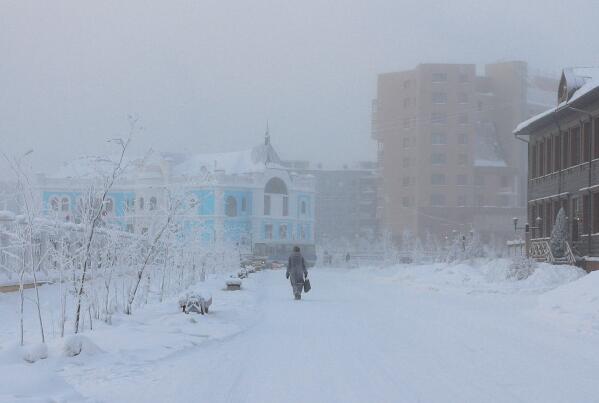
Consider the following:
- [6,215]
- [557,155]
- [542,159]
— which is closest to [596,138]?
[557,155]

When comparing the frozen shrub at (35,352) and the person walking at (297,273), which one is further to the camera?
the person walking at (297,273)

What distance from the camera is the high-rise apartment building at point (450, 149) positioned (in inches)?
3701

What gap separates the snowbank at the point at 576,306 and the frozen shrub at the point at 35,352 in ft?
31.0

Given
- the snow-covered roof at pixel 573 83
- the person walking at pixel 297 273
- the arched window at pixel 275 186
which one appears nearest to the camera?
the person walking at pixel 297 273

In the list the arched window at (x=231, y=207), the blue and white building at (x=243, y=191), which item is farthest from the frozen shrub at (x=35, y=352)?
the arched window at (x=231, y=207)

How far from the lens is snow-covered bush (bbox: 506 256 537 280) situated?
101 feet

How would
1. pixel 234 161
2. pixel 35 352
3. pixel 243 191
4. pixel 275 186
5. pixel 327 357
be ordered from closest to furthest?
pixel 35 352, pixel 327 357, pixel 243 191, pixel 275 186, pixel 234 161

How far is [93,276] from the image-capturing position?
14789 millimetres

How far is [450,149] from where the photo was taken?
9462 cm

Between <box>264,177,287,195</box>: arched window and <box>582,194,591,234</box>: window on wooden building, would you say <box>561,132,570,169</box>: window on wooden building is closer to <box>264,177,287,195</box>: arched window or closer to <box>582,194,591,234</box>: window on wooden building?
<box>582,194,591,234</box>: window on wooden building

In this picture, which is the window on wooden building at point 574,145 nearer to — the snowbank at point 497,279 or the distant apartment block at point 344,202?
the snowbank at point 497,279

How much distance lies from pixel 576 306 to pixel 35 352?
11.4 meters

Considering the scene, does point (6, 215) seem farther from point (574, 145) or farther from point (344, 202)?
point (344, 202)

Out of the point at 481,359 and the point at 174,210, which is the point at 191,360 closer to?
the point at 481,359
